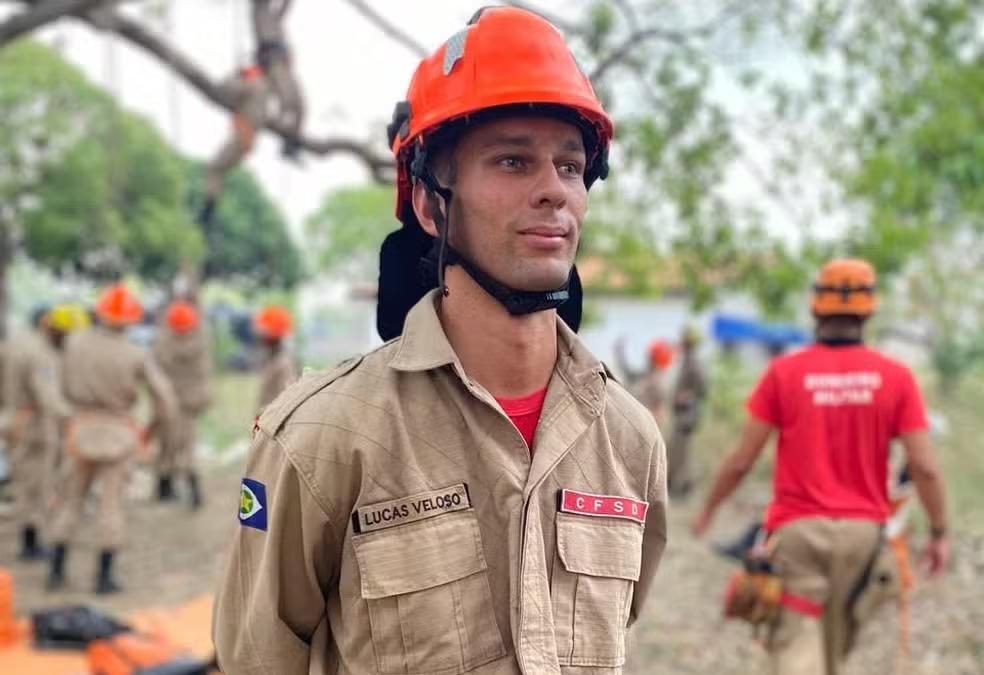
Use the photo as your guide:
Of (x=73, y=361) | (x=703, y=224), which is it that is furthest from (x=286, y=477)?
(x=703, y=224)

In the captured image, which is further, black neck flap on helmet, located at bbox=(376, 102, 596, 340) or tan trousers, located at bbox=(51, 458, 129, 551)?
tan trousers, located at bbox=(51, 458, 129, 551)

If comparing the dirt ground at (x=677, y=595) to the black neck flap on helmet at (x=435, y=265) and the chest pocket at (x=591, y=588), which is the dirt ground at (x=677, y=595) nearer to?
the black neck flap on helmet at (x=435, y=265)

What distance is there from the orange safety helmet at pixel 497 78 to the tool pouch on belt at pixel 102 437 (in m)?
5.88

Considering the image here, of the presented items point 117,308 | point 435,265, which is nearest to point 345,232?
point 117,308

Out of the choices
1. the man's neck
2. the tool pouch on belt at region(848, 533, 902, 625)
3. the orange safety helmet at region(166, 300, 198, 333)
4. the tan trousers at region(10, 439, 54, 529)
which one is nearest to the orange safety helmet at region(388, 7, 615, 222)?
the man's neck

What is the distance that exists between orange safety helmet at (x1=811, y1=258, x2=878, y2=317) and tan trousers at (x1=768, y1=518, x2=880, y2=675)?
955 mm

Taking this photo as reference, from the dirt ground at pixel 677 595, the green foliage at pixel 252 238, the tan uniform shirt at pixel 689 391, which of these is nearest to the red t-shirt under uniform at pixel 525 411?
the dirt ground at pixel 677 595

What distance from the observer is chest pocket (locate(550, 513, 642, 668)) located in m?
1.85

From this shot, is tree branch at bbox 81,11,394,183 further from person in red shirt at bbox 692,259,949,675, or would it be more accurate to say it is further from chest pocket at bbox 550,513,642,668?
chest pocket at bbox 550,513,642,668

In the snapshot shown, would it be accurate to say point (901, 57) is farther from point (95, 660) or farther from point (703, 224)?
point (95, 660)

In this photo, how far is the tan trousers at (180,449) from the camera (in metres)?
10.0

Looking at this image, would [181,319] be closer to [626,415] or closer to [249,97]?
[249,97]

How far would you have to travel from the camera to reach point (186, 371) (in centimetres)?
1032

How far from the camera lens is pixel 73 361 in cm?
727
